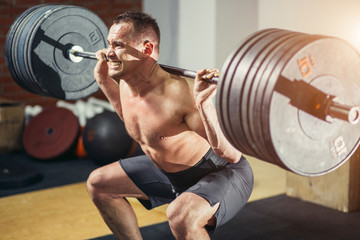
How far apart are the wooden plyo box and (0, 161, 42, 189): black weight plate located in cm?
199

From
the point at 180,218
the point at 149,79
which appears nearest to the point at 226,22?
the point at 149,79

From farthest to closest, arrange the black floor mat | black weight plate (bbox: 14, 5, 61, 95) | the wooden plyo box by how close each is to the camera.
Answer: the wooden plyo box → the black floor mat → black weight plate (bbox: 14, 5, 61, 95)

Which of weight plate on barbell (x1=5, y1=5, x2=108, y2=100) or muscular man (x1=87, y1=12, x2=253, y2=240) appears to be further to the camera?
weight plate on barbell (x1=5, y1=5, x2=108, y2=100)

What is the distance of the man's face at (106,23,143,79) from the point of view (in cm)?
216

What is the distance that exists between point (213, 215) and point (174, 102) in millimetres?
492

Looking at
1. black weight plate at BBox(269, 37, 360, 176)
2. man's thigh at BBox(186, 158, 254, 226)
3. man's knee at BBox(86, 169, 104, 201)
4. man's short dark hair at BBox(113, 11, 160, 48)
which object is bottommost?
man's knee at BBox(86, 169, 104, 201)

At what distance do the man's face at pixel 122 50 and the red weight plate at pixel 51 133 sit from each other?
8.80 ft

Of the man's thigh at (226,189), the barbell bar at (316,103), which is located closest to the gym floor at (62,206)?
the man's thigh at (226,189)

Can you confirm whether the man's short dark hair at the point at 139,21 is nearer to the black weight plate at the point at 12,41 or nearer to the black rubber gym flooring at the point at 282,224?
the black weight plate at the point at 12,41

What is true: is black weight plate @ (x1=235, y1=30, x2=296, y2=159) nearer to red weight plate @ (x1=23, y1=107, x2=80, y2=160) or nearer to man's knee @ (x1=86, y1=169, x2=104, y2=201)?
man's knee @ (x1=86, y1=169, x2=104, y2=201)

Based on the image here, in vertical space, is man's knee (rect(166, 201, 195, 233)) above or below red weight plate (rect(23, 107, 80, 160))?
above

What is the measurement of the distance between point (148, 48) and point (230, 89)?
0.57m

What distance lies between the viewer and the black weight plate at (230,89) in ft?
5.78

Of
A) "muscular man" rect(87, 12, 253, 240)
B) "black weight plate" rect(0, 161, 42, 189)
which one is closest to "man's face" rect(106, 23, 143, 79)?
"muscular man" rect(87, 12, 253, 240)
